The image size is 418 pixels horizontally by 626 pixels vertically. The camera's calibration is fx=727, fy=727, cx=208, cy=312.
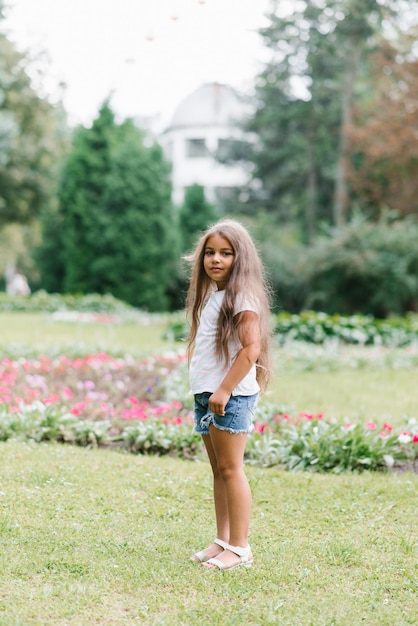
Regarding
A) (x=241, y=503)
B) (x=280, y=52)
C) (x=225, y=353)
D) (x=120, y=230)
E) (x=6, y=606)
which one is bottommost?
(x=6, y=606)

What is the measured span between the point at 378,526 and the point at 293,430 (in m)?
1.56

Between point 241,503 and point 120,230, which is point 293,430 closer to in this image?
point 241,503

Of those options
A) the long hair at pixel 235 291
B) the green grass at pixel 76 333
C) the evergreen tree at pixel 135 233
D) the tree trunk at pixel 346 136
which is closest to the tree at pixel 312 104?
the tree trunk at pixel 346 136

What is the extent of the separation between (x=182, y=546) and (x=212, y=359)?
923mm

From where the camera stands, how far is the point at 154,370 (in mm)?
7762

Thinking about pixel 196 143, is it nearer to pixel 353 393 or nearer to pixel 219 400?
pixel 353 393

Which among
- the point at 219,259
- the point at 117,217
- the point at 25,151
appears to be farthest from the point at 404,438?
the point at 25,151

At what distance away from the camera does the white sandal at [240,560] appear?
10.1 feet

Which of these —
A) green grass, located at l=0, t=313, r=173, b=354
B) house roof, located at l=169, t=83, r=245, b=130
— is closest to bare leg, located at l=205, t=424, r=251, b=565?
green grass, located at l=0, t=313, r=173, b=354

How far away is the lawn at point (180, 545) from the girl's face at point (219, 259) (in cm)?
126

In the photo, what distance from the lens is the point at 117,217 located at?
68.2ft

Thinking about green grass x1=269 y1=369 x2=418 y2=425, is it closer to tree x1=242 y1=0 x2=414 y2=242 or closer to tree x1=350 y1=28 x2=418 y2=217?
tree x1=350 y1=28 x2=418 y2=217

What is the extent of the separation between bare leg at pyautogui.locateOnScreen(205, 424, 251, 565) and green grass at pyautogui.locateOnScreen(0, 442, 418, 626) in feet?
0.48

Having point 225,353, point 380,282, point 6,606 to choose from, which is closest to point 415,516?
point 225,353
